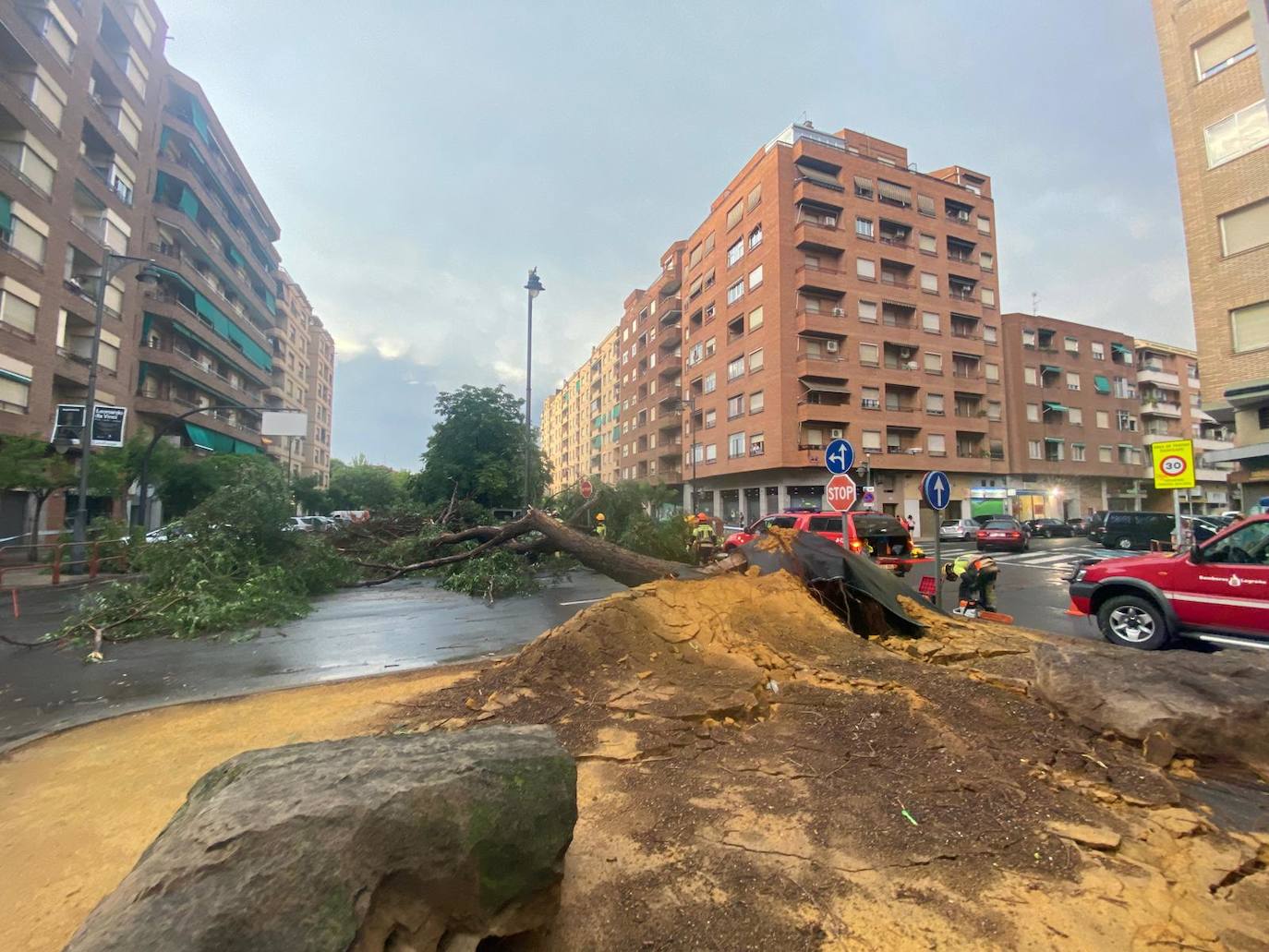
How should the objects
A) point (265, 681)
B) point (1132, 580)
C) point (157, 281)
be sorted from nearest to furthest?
point (265, 681) → point (1132, 580) → point (157, 281)

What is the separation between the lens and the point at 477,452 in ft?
74.9

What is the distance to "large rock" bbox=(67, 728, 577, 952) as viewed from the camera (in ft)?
4.52

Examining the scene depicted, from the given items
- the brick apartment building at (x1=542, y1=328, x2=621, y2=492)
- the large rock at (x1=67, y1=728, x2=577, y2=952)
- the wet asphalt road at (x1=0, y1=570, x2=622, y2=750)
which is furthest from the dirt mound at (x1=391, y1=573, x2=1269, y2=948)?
the brick apartment building at (x1=542, y1=328, x2=621, y2=492)

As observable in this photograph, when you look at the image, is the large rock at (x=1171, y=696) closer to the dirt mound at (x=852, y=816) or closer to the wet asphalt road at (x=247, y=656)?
the dirt mound at (x=852, y=816)

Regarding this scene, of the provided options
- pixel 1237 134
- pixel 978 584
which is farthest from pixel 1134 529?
pixel 978 584

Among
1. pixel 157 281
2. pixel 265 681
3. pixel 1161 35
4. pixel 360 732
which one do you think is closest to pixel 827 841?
pixel 360 732

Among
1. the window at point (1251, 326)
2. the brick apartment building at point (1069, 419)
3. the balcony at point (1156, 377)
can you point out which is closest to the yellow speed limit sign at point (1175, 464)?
the window at point (1251, 326)

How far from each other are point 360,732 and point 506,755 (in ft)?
9.19

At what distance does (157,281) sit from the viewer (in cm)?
2916

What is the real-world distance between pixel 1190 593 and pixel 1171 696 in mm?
3693

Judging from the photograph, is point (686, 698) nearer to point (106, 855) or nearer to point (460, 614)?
point (106, 855)

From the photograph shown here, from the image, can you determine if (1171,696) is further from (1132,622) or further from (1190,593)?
(1132,622)

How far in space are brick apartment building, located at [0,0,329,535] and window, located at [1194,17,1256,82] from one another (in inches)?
1432

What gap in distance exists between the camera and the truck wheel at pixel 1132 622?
21.5ft
